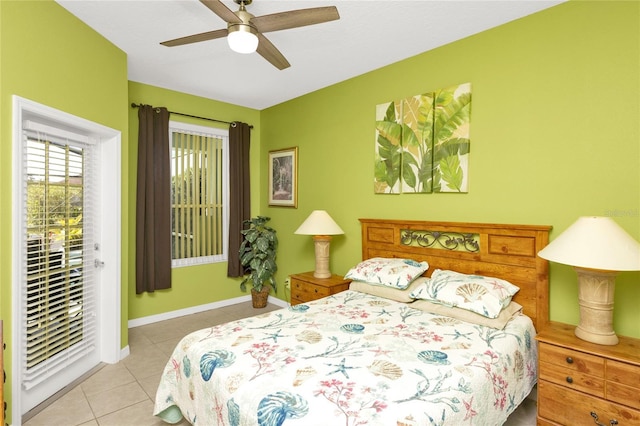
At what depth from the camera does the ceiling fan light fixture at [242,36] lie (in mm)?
1946

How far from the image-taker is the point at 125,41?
2916 mm

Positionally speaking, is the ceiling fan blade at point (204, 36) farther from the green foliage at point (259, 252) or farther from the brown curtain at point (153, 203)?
the green foliage at point (259, 252)

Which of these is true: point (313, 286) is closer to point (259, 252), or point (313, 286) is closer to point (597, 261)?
point (259, 252)

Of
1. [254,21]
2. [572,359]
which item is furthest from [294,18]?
[572,359]

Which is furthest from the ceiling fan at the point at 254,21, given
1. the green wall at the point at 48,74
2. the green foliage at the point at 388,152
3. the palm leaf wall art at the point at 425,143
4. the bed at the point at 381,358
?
the bed at the point at 381,358

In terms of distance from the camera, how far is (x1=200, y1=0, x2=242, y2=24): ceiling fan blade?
175cm

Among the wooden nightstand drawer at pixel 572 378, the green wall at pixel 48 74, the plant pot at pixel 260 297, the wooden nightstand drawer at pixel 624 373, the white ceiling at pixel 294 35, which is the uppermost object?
the white ceiling at pixel 294 35

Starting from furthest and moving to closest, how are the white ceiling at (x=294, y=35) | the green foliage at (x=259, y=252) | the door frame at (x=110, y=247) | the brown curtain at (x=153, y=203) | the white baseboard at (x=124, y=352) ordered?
1. the green foliage at (x=259, y=252)
2. the brown curtain at (x=153, y=203)
3. the white baseboard at (x=124, y=352)
4. the door frame at (x=110, y=247)
5. the white ceiling at (x=294, y=35)

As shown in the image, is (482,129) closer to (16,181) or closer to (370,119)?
(370,119)

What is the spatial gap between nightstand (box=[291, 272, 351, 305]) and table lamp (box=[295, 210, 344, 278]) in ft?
0.37

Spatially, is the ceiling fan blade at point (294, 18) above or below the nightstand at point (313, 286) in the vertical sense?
above

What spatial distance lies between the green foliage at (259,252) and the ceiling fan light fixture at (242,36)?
280 centimetres

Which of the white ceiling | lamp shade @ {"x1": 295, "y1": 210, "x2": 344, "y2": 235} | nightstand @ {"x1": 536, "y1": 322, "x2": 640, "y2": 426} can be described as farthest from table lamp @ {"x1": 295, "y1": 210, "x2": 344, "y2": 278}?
nightstand @ {"x1": 536, "y1": 322, "x2": 640, "y2": 426}

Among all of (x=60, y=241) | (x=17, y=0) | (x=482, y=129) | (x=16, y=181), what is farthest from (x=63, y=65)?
(x=482, y=129)
